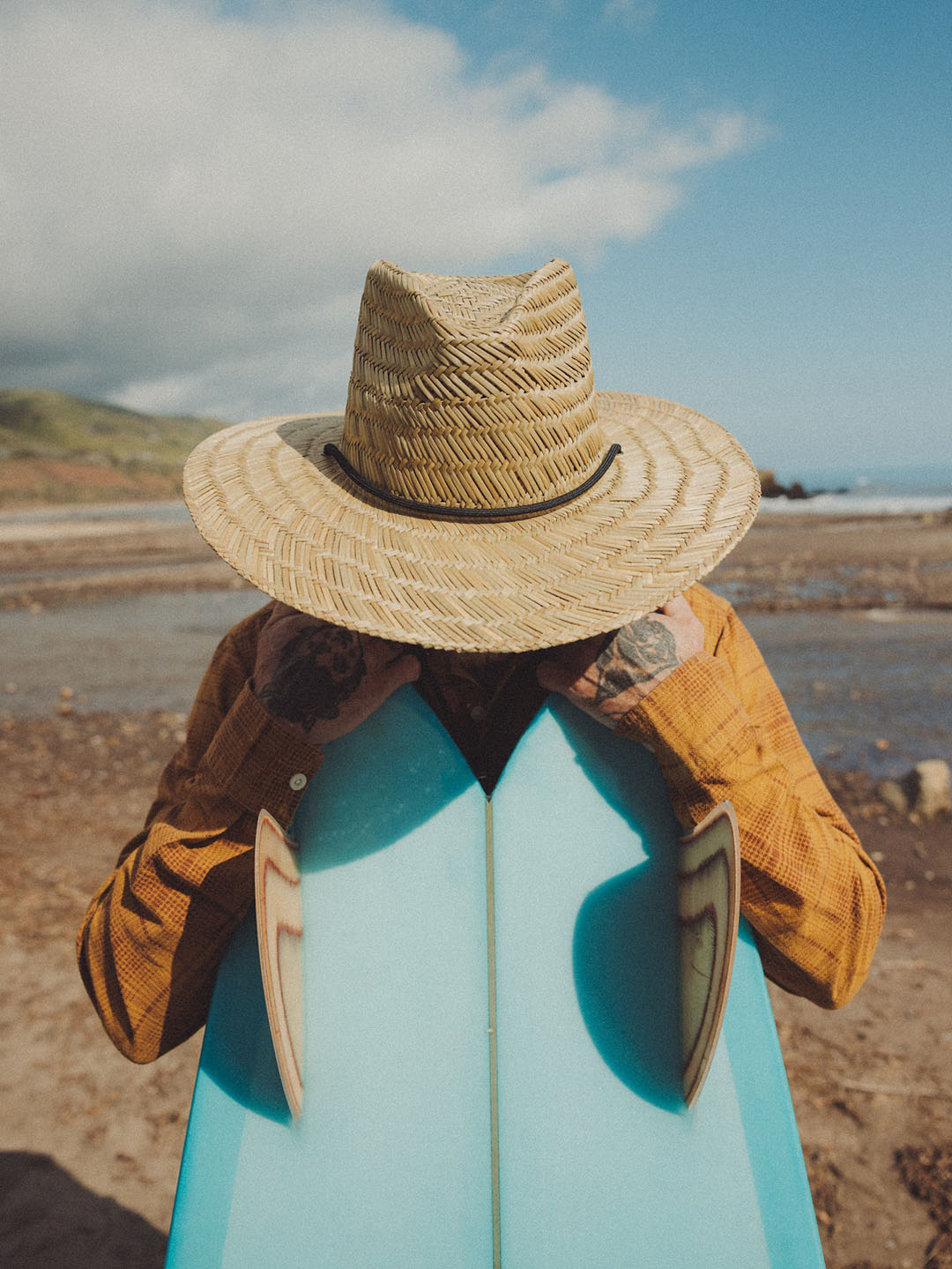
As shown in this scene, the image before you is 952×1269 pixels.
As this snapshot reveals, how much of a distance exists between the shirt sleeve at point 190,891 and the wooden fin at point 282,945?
0.11m

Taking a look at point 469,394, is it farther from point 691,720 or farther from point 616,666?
point 691,720

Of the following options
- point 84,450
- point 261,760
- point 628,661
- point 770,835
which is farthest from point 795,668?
point 84,450

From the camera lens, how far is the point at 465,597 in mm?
1264

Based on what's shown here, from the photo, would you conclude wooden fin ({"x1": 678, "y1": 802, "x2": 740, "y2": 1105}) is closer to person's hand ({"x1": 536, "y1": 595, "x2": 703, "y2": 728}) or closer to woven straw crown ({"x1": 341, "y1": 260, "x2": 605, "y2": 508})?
person's hand ({"x1": 536, "y1": 595, "x2": 703, "y2": 728})

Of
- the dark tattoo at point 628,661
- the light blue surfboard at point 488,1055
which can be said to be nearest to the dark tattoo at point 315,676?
the light blue surfboard at point 488,1055

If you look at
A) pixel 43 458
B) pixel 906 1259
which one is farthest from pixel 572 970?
pixel 43 458

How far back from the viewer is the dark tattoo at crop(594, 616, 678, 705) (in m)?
1.36

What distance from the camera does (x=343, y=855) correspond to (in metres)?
1.44

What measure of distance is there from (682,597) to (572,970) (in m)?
0.73

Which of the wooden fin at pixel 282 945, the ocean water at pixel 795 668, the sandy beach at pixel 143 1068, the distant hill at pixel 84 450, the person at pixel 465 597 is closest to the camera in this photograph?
the wooden fin at pixel 282 945

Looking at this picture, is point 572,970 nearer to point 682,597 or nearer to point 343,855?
point 343,855

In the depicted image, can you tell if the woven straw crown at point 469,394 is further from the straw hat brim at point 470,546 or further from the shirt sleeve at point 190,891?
the shirt sleeve at point 190,891

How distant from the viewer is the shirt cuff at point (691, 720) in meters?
1.35

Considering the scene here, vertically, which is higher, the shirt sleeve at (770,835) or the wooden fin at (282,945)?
the shirt sleeve at (770,835)
